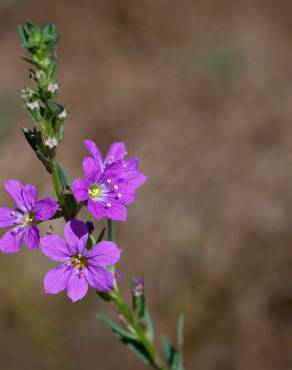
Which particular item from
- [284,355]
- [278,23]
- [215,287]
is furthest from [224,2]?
[284,355]

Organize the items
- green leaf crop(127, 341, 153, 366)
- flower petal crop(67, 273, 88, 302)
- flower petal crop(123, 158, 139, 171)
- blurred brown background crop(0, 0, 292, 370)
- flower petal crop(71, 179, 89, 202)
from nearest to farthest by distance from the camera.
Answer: flower petal crop(71, 179, 89, 202)
flower petal crop(67, 273, 88, 302)
flower petal crop(123, 158, 139, 171)
green leaf crop(127, 341, 153, 366)
blurred brown background crop(0, 0, 292, 370)

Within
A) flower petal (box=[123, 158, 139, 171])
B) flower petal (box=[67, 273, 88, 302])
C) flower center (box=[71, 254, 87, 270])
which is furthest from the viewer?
flower petal (box=[123, 158, 139, 171])

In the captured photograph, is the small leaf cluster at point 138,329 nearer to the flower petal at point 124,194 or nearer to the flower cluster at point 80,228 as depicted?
the flower cluster at point 80,228

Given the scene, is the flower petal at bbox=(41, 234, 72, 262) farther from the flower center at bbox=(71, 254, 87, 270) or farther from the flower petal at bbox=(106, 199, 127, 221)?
the flower petal at bbox=(106, 199, 127, 221)

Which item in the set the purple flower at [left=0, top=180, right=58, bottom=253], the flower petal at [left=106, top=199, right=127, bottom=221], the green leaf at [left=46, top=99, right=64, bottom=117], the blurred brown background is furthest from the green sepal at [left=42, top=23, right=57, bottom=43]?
the blurred brown background

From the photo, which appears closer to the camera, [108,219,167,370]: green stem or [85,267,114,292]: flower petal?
[85,267,114,292]: flower petal

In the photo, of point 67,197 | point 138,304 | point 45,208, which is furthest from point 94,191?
point 138,304

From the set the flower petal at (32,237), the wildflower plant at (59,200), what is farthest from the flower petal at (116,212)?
the flower petal at (32,237)
